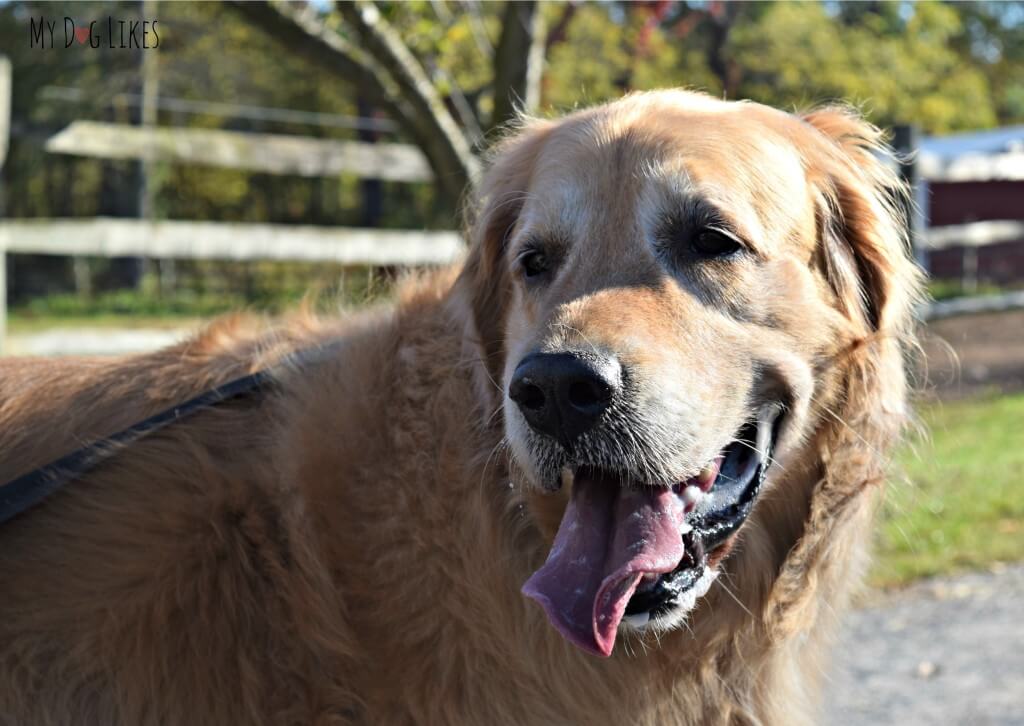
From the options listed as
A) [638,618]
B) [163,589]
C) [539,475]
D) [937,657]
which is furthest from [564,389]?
[937,657]

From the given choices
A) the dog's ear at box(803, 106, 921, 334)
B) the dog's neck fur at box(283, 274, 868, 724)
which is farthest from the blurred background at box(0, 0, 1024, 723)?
the dog's neck fur at box(283, 274, 868, 724)

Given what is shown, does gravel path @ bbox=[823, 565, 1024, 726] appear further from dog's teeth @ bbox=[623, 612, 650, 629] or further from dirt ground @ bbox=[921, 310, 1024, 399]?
dirt ground @ bbox=[921, 310, 1024, 399]

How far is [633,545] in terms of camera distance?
2344mm

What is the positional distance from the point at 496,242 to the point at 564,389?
83cm

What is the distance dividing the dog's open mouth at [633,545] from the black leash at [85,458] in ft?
3.10

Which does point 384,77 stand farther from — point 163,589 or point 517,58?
point 163,589

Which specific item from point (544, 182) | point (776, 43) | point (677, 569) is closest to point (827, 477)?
point (677, 569)

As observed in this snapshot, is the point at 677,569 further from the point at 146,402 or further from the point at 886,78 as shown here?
the point at 886,78

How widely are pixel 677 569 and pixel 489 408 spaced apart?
1.95 ft

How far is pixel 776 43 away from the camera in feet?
82.3

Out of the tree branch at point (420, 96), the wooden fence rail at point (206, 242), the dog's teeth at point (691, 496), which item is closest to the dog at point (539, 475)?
the dog's teeth at point (691, 496)

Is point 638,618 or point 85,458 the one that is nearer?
point 638,618

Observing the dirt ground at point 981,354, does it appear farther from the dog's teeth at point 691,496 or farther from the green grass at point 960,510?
the dog's teeth at point 691,496

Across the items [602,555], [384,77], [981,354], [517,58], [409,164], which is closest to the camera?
[602,555]
